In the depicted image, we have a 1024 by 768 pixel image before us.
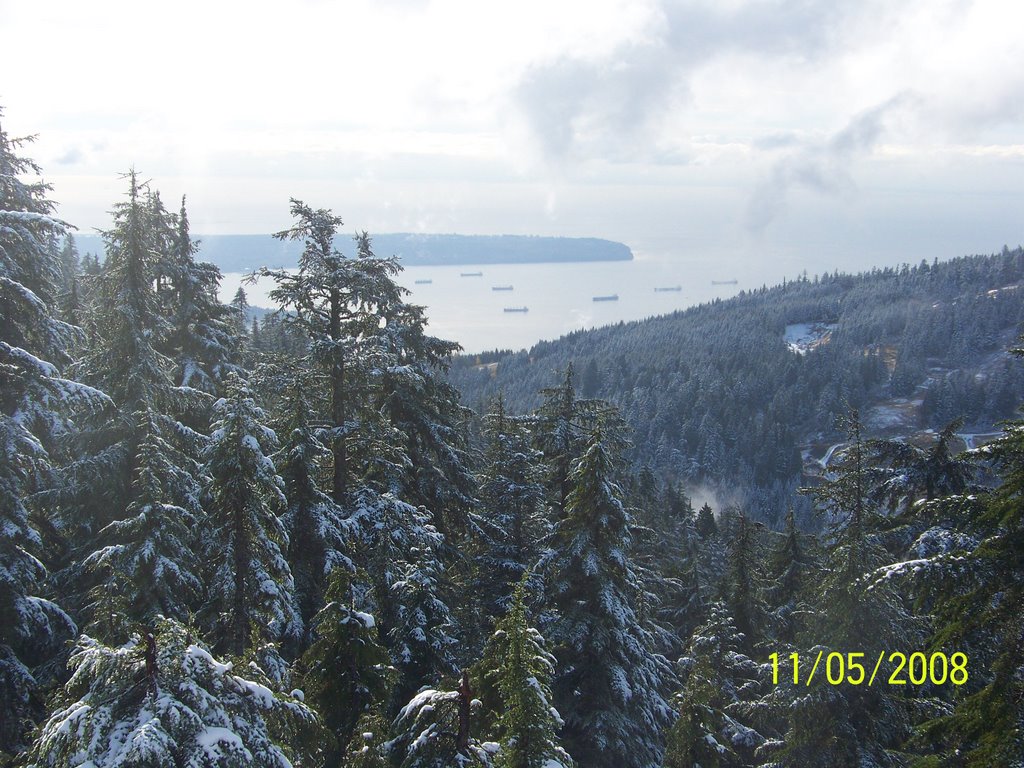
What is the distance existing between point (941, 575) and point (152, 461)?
1314cm

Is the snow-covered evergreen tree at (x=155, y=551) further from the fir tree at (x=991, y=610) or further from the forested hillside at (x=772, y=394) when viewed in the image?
the forested hillside at (x=772, y=394)

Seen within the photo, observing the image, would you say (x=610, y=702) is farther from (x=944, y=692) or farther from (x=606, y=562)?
(x=944, y=692)

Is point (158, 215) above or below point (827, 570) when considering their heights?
above

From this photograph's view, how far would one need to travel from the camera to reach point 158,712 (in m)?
5.46

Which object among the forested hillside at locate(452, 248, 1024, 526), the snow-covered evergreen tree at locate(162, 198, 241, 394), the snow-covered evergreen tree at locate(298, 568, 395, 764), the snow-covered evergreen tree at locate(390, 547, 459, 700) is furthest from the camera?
the forested hillside at locate(452, 248, 1024, 526)

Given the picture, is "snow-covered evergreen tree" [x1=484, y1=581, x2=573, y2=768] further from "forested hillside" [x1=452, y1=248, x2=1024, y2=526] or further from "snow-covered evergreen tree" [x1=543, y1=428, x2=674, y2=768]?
"forested hillside" [x1=452, y1=248, x2=1024, y2=526]

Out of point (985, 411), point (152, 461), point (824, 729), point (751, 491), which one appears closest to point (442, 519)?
point (152, 461)

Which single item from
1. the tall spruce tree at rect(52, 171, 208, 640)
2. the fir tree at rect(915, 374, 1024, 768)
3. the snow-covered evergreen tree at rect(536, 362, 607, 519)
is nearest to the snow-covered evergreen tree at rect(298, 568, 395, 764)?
the tall spruce tree at rect(52, 171, 208, 640)

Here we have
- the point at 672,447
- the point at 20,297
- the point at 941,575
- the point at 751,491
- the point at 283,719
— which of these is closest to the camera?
the point at 283,719

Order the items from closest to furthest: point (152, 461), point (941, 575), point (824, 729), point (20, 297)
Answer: point (941, 575), point (20, 297), point (152, 461), point (824, 729)

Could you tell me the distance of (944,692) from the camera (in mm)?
14477

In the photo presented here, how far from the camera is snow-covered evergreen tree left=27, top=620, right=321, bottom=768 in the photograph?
5.20 m

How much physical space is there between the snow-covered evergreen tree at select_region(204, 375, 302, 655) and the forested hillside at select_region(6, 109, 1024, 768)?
2.2 inches

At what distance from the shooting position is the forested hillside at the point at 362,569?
7934mm
